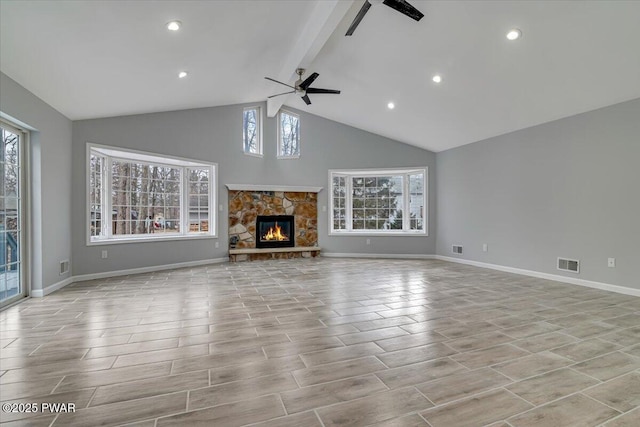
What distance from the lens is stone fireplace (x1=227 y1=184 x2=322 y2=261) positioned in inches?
285

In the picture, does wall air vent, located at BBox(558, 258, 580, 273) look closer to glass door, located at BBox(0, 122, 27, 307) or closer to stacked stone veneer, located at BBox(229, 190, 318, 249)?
stacked stone veneer, located at BBox(229, 190, 318, 249)

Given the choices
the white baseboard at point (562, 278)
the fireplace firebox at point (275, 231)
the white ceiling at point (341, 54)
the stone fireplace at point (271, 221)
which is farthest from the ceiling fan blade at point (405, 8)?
the fireplace firebox at point (275, 231)

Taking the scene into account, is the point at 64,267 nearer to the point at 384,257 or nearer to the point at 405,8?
the point at 405,8

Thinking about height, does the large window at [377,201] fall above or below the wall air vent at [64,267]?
above

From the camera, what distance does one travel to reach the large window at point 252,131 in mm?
7336

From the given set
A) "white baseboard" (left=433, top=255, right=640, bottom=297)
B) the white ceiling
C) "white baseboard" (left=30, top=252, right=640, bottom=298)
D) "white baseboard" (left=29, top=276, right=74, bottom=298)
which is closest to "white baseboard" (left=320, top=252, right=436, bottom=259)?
"white baseboard" (left=30, top=252, right=640, bottom=298)

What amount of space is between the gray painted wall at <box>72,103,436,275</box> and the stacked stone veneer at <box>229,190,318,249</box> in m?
0.20

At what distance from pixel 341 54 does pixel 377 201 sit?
13.0 feet

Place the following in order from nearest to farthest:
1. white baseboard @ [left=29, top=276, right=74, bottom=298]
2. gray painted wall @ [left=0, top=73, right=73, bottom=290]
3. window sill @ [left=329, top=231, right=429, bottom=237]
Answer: gray painted wall @ [left=0, top=73, right=73, bottom=290], white baseboard @ [left=29, top=276, right=74, bottom=298], window sill @ [left=329, top=231, right=429, bottom=237]

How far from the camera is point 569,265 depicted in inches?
192

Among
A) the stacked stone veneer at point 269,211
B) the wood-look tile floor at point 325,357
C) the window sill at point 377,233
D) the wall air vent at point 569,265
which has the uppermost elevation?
the stacked stone veneer at point 269,211

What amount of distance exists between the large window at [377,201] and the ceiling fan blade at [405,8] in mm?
4534

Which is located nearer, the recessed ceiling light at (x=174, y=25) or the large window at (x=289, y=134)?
the recessed ceiling light at (x=174, y=25)

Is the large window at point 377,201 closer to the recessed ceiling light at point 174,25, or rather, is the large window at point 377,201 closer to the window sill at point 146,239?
the window sill at point 146,239
